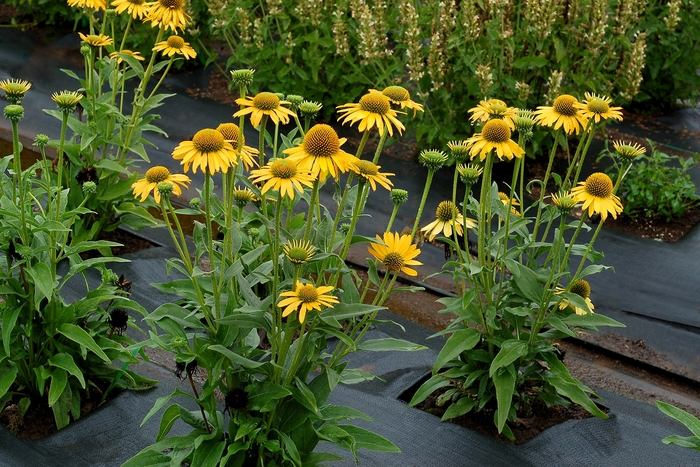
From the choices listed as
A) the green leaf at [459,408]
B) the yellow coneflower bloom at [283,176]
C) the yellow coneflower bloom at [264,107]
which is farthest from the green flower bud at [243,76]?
the green leaf at [459,408]

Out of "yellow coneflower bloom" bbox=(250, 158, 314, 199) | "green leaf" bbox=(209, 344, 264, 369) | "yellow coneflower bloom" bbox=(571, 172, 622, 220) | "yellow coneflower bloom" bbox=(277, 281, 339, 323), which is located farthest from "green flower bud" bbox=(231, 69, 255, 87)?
"yellow coneflower bloom" bbox=(571, 172, 622, 220)

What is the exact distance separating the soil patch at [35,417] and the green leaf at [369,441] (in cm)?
107

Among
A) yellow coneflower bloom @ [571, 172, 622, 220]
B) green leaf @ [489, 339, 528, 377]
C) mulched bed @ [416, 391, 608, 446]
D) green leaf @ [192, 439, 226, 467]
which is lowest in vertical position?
mulched bed @ [416, 391, 608, 446]

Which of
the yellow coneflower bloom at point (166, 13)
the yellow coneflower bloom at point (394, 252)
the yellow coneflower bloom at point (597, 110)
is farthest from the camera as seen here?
the yellow coneflower bloom at point (166, 13)

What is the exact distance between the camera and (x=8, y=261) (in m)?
2.78

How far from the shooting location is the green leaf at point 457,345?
2.86 metres

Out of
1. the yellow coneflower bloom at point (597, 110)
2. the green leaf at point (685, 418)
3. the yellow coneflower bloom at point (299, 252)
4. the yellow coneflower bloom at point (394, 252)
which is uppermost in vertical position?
the yellow coneflower bloom at point (597, 110)

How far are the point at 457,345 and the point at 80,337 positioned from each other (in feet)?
4.22

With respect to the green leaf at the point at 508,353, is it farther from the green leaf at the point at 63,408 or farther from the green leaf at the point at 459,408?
the green leaf at the point at 63,408

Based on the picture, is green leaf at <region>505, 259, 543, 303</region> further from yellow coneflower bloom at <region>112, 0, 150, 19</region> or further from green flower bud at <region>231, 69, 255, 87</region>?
yellow coneflower bloom at <region>112, 0, 150, 19</region>

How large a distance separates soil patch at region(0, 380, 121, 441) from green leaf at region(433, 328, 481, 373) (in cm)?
122

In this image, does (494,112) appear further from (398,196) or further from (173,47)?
(173,47)

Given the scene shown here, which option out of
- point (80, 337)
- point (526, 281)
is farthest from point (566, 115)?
point (80, 337)

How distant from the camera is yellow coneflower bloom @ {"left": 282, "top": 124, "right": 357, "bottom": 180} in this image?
2002 mm
